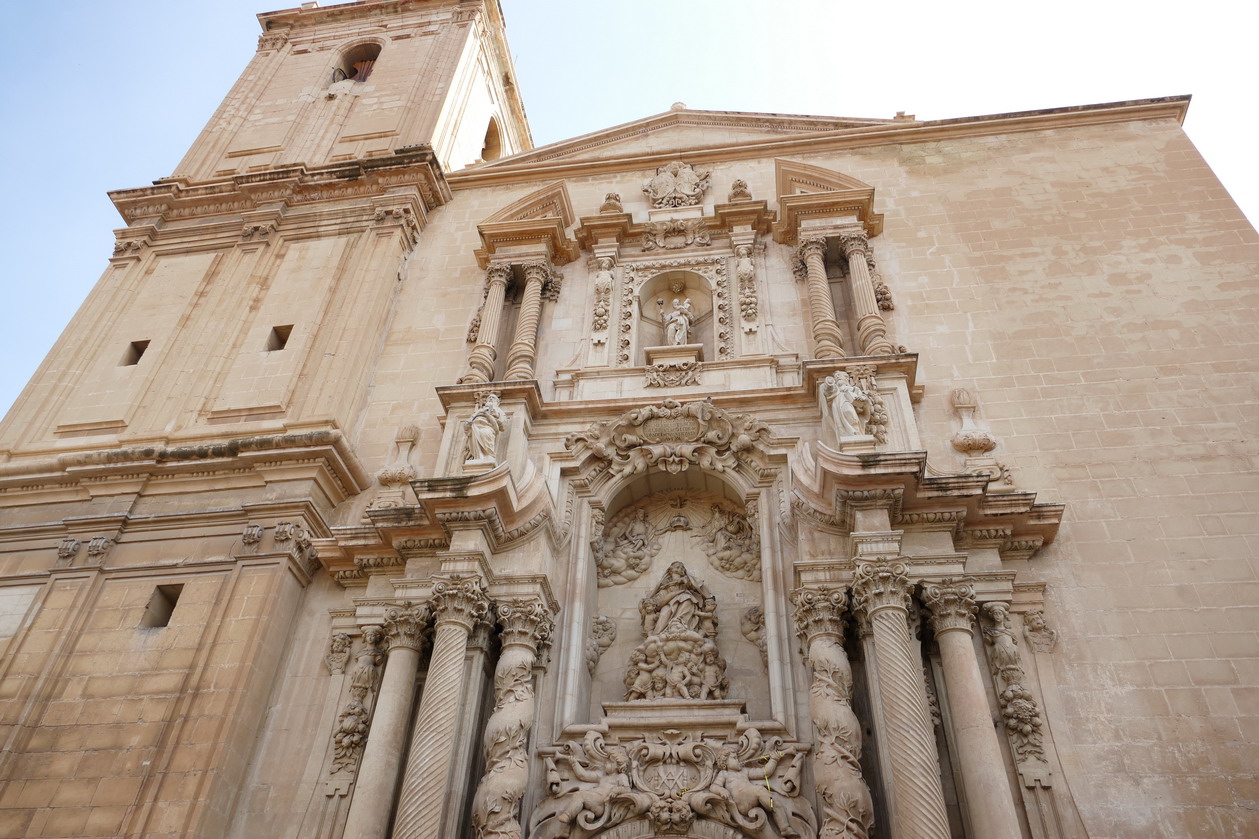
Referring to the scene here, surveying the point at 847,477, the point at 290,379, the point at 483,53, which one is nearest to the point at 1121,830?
the point at 847,477

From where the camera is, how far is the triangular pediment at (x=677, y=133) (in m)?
16.7

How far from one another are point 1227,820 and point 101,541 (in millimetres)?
12060

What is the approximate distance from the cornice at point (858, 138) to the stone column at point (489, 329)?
314cm

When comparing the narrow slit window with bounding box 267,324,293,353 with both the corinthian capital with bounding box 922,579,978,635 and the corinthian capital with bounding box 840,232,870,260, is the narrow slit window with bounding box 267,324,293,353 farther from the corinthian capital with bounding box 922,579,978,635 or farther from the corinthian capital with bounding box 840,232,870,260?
the corinthian capital with bounding box 922,579,978,635

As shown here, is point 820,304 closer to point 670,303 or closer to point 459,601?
point 670,303

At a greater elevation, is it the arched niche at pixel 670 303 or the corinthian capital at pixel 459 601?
the arched niche at pixel 670 303

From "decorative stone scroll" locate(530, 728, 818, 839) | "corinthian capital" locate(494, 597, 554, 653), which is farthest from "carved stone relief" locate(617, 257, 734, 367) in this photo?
"decorative stone scroll" locate(530, 728, 818, 839)

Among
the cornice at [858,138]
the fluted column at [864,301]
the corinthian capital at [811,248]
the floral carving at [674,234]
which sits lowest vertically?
the fluted column at [864,301]

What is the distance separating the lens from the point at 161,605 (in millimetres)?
11219

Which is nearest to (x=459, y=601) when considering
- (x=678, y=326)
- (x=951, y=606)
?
(x=951, y=606)

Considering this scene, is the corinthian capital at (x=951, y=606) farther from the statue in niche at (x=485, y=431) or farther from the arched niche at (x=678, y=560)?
the statue in niche at (x=485, y=431)

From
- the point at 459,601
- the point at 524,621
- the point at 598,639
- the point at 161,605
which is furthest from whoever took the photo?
the point at 161,605

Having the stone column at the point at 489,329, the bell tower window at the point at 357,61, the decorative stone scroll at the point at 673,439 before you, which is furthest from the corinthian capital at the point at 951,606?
the bell tower window at the point at 357,61

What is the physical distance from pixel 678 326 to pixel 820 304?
6.49 ft
